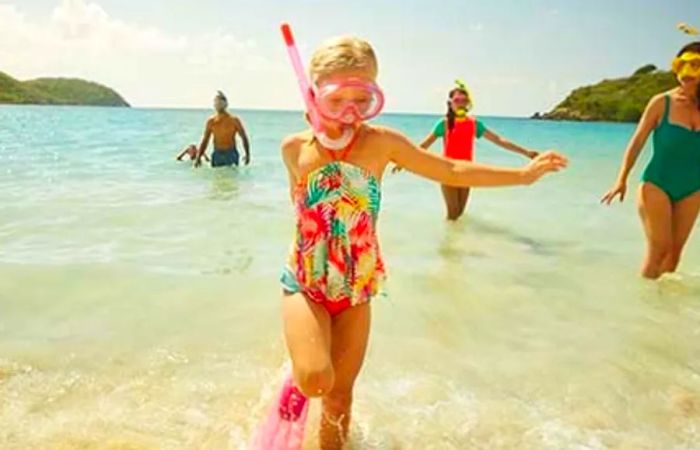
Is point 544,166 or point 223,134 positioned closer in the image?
point 544,166

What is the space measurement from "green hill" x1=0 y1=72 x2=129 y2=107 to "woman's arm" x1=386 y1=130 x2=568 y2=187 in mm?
158021

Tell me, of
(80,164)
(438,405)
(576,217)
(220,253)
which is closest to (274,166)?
(80,164)

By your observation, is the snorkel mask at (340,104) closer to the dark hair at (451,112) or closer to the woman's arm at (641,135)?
the woman's arm at (641,135)

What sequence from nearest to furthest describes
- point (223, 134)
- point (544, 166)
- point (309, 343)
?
point (309, 343)
point (544, 166)
point (223, 134)

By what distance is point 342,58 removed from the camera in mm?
3049

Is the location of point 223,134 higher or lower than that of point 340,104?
lower

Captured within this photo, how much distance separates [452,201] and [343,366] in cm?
759

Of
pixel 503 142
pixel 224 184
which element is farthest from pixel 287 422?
pixel 224 184

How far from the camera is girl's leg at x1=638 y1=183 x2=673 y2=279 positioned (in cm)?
629

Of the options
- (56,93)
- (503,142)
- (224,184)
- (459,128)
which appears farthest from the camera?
(56,93)

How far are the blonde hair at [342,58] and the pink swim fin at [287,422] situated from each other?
4.49ft

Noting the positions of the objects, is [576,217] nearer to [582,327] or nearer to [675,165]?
[675,165]

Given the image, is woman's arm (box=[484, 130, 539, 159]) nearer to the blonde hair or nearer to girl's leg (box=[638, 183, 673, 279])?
girl's leg (box=[638, 183, 673, 279])

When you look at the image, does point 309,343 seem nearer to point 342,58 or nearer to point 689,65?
point 342,58
